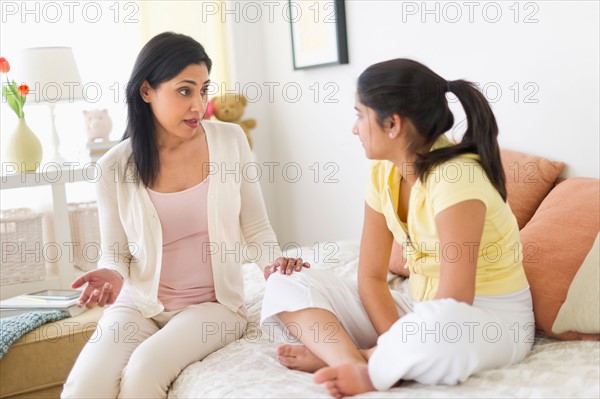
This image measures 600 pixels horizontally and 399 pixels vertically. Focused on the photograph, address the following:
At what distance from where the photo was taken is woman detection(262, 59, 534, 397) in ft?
4.54

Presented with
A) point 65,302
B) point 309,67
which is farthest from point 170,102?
point 309,67

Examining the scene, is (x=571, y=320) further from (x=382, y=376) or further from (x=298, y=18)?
(x=298, y=18)

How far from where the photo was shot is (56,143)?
3.13 m

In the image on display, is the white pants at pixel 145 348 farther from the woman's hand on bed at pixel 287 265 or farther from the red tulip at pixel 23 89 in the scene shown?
the red tulip at pixel 23 89

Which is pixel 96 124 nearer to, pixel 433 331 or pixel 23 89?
pixel 23 89

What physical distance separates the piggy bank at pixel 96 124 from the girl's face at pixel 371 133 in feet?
6.12

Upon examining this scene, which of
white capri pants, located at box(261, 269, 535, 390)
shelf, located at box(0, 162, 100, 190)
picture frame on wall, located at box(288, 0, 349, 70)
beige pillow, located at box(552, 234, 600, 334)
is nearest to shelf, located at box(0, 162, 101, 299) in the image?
shelf, located at box(0, 162, 100, 190)

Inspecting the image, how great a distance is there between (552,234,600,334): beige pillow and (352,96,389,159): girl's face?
497 millimetres

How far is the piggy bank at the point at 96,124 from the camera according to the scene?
3.21m

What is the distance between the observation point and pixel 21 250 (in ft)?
9.57

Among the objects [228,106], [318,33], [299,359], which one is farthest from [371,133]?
[228,106]

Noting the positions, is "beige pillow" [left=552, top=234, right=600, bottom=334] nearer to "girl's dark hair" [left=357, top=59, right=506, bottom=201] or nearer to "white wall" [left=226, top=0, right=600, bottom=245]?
"girl's dark hair" [left=357, top=59, right=506, bottom=201]

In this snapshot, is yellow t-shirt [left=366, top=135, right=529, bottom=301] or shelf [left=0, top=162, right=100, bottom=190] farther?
shelf [left=0, top=162, right=100, bottom=190]

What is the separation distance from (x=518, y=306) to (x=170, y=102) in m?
0.97
